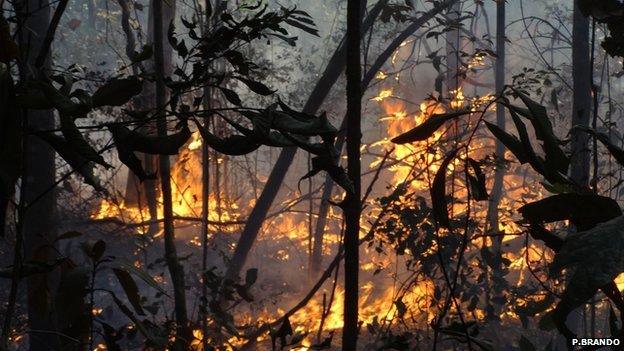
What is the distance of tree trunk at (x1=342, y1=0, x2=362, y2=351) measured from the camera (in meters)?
1.00

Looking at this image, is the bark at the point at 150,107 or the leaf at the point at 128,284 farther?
the bark at the point at 150,107

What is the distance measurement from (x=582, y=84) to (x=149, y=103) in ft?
14.2

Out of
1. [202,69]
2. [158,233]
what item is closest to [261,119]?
[202,69]

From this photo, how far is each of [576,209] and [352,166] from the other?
43 cm

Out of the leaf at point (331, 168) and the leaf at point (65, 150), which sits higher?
the leaf at point (65, 150)

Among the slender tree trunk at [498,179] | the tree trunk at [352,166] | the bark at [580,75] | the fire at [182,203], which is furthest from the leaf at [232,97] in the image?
the fire at [182,203]

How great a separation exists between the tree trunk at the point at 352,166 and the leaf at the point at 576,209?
0.31 meters

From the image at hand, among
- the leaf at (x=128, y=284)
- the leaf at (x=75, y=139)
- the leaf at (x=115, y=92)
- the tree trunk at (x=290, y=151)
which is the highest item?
the tree trunk at (x=290, y=151)

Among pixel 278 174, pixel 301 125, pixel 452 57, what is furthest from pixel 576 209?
pixel 452 57

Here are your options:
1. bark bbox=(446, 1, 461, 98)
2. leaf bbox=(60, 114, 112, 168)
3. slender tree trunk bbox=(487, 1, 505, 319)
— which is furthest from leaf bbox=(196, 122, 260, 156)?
slender tree trunk bbox=(487, 1, 505, 319)

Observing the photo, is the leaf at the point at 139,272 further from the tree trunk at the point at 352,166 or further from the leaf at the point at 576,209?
the leaf at the point at 576,209

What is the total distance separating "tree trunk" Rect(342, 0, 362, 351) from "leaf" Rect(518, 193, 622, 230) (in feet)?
1.01

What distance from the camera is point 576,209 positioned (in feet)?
2.40

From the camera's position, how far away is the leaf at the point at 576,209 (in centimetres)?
71
